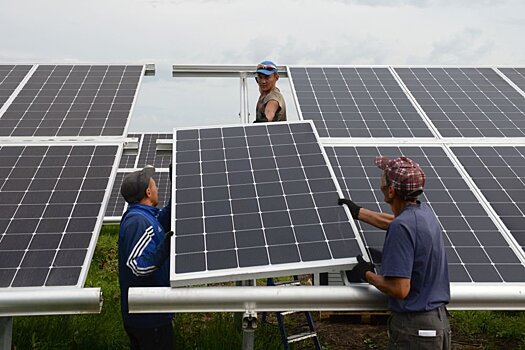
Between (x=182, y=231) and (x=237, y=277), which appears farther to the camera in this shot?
(x=182, y=231)

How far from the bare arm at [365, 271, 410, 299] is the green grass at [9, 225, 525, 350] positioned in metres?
3.53

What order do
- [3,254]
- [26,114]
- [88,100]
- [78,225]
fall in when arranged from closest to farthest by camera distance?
[3,254], [78,225], [26,114], [88,100]

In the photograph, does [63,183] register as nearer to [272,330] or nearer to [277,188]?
[277,188]

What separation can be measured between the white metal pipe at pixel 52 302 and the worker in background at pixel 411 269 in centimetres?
219

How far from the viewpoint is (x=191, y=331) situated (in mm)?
8031

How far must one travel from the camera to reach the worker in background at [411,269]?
12.7ft

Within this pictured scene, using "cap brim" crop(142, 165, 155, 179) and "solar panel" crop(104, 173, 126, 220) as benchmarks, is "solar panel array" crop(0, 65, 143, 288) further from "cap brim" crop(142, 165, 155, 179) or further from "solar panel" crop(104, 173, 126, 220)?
"solar panel" crop(104, 173, 126, 220)

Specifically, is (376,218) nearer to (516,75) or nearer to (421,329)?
(421,329)

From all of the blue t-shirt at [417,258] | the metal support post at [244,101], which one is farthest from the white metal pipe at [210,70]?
the blue t-shirt at [417,258]

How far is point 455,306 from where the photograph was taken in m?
4.27

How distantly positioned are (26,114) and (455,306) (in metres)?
6.40

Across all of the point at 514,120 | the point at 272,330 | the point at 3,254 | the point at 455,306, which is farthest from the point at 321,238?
the point at 514,120

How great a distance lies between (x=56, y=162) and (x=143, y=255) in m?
2.41

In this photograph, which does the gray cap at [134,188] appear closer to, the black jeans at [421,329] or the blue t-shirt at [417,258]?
the blue t-shirt at [417,258]
